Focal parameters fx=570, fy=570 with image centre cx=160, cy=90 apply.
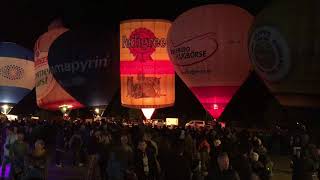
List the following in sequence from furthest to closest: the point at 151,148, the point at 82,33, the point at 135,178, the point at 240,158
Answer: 1. the point at 82,33
2. the point at 151,148
3. the point at 135,178
4. the point at 240,158

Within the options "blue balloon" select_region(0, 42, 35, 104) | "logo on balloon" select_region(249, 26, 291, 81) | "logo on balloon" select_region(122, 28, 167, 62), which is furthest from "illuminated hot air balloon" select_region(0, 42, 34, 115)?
"logo on balloon" select_region(249, 26, 291, 81)

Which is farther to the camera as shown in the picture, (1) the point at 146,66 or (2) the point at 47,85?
(2) the point at 47,85

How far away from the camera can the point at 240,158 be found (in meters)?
8.45

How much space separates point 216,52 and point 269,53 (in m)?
3.86

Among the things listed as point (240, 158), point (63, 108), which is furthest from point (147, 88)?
point (240, 158)

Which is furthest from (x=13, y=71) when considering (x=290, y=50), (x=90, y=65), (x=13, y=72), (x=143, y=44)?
(x=290, y=50)

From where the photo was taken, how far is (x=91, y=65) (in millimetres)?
23109

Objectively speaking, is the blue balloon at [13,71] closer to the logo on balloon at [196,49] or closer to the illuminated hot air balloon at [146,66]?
the illuminated hot air balloon at [146,66]

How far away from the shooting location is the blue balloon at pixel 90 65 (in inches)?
910

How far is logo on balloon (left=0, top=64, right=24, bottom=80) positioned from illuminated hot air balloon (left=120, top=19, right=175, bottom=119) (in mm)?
12535

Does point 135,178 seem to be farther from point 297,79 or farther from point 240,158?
point 297,79

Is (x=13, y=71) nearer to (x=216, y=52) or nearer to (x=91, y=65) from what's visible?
(x=91, y=65)

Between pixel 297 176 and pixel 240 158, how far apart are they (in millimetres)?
1397

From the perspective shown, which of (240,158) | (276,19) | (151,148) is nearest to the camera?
(240,158)
